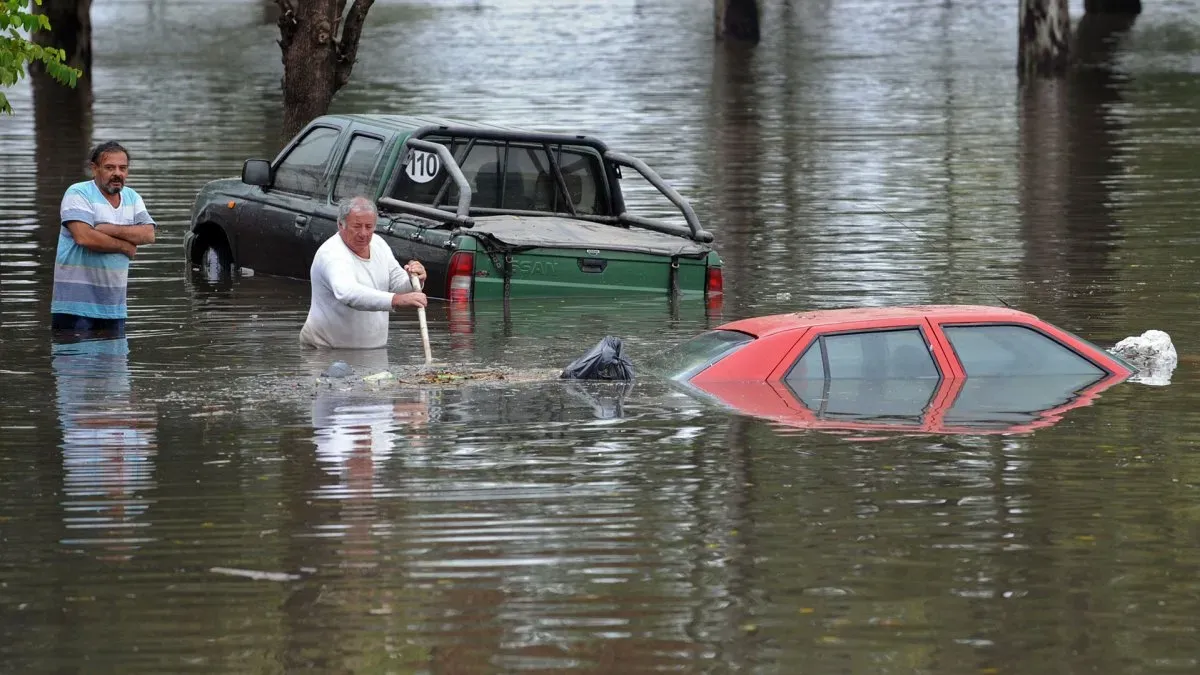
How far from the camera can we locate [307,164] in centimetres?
1930

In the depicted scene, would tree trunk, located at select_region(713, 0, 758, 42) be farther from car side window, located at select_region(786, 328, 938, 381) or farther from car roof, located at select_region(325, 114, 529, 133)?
car side window, located at select_region(786, 328, 938, 381)

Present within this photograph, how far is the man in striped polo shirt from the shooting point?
602 inches

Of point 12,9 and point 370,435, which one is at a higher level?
point 12,9

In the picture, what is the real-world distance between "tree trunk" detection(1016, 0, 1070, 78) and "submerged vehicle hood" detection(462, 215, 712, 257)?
29797 mm

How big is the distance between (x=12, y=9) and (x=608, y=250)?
508 centimetres

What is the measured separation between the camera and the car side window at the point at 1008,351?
13.8 metres

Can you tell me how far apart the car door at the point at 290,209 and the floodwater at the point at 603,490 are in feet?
1.11

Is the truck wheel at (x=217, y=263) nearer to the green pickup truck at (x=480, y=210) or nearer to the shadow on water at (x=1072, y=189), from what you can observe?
the green pickup truck at (x=480, y=210)

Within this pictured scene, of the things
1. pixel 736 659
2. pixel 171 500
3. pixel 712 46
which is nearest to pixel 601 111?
pixel 712 46

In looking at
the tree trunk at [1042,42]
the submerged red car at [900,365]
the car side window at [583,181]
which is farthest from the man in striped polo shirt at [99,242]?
the tree trunk at [1042,42]

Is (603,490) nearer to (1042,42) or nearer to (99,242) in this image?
(99,242)

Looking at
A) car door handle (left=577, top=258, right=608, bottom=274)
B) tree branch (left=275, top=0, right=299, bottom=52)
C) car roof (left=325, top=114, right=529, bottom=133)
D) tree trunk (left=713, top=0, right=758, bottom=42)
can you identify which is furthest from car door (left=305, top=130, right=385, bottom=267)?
tree trunk (left=713, top=0, right=758, bottom=42)

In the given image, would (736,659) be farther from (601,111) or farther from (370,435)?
(601,111)

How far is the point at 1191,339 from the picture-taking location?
16188 mm
